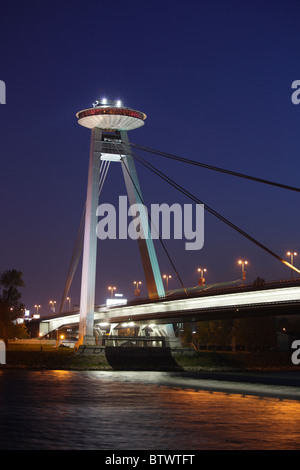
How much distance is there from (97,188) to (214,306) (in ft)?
59.5

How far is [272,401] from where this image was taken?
36.6m

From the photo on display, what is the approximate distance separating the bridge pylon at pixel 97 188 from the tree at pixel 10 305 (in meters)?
21.7

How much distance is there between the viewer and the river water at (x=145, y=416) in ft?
75.4

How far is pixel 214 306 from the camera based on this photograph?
202ft

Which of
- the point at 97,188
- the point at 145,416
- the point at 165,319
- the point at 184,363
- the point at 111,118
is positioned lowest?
the point at 145,416

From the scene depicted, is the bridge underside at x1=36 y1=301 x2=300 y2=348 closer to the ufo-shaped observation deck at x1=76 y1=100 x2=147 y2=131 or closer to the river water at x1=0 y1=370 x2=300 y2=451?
the river water at x1=0 y1=370 x2=300 y2=451

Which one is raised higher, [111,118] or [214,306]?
[111,118]

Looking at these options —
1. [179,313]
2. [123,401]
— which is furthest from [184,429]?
[179,313]

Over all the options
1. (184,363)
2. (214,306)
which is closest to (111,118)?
(214,306)

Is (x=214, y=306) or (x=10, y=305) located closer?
(x=214, y=306)

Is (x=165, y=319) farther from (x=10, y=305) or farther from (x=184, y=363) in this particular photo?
(x=10, y=305)

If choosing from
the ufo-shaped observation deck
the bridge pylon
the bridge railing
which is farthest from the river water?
the ufo-shaped observation deck
